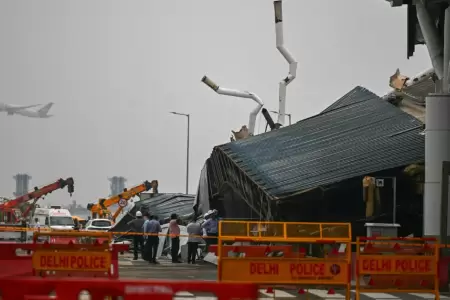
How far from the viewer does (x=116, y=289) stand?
7.32 m

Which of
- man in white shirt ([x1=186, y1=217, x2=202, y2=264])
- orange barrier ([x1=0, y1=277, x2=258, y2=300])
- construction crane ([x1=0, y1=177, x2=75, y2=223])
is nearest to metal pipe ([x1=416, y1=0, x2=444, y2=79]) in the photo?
man in white shirt ([x1=186, y1=217, x2=202, y2=264])

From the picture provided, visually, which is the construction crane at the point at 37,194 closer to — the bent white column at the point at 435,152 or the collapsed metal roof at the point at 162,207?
the collapsed metal roof at the point at 162,207

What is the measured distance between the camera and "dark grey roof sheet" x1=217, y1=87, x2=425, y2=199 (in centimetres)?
3197

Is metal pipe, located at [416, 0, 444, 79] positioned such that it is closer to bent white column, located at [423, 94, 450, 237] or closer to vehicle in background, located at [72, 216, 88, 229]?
bent white column, located at [423, 94, 450, 237]

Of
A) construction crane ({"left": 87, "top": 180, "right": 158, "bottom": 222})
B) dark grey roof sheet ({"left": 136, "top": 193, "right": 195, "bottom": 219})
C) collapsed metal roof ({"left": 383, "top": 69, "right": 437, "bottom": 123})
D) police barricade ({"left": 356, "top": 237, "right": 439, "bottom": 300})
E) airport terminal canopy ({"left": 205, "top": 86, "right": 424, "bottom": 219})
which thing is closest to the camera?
police barricade ({"left": 356, "top": 237, "right": 439, "bottom": 300})

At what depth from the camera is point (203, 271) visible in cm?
3130

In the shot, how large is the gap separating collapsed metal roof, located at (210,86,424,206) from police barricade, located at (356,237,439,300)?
12719mm

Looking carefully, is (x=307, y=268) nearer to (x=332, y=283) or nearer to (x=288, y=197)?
(x=332, y=283)

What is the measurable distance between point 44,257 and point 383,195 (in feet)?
55.7

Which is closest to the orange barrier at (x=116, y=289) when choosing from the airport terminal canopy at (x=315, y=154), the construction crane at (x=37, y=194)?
the airport terminal canopy at (x=315, y=154)

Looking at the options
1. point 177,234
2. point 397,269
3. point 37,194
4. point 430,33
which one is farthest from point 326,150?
Result: point 37,194

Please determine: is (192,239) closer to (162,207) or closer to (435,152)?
(435,152)

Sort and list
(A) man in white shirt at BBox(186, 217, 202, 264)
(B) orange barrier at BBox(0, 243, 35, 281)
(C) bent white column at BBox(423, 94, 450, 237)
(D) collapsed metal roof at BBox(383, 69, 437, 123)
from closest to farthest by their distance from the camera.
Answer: (B) orange barrier at BBox(0, 243, 35, 281), (C) bent white column at BBox(423, 94, 450, 237), (A) man in white shirt at BBox(186, 217, 202, 264), (D) collapsed metal roof at BBox(383, 69, 437, 123)

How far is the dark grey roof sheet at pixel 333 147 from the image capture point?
32.0 metres
